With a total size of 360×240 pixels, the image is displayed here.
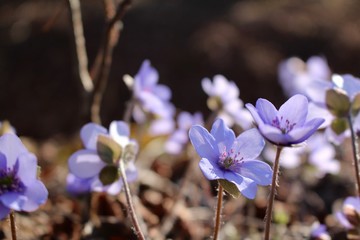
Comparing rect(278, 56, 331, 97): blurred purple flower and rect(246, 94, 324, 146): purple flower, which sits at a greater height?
rect(278, 56, 331, 97): blurred purple flower

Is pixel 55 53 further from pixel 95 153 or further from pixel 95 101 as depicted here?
pixel 95 153

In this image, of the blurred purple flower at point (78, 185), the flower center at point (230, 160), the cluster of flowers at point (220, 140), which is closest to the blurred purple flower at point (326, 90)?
the cluster of flowers at point (220, 140)

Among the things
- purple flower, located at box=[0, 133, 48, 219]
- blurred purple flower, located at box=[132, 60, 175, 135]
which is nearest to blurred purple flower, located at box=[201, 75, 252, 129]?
blurred purple flower, located at box=[132, 60, 175, 135]

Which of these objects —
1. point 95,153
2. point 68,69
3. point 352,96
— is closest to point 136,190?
point 95,153

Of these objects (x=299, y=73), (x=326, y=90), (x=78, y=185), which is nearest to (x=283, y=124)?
(x=326, y=90)

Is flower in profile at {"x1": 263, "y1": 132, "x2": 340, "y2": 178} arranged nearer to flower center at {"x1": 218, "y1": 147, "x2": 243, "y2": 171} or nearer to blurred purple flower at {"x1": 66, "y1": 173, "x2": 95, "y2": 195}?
blurred purple flower at {"x1": 66, "y1": 173, "x2": 95, "y2": 195}

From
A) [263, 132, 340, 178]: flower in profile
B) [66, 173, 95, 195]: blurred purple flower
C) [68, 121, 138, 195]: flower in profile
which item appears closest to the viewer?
[68, 121, 138, 195]: flower in profile
